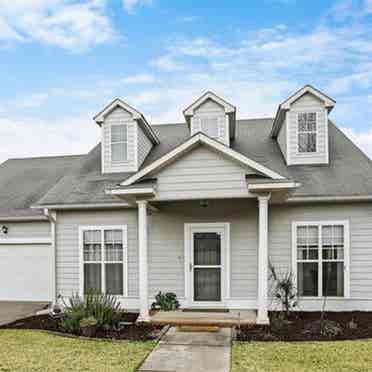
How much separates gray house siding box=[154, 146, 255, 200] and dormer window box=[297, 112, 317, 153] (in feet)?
11.1

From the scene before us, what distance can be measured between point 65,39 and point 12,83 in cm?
499

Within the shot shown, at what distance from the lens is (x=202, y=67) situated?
15.1 metres

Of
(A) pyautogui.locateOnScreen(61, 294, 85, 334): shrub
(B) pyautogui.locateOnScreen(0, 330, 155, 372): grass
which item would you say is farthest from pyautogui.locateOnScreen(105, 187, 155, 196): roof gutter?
(B) pyautogui.locateOnScreen(0, 330, 155, 372): grass

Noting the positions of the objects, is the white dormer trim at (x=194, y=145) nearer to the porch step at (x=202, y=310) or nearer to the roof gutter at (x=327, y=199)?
the roof gutter at (x=327, y=199)

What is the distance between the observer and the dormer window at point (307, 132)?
10.5 m

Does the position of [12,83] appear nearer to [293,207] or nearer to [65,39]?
[65,39]

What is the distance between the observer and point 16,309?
10812mm

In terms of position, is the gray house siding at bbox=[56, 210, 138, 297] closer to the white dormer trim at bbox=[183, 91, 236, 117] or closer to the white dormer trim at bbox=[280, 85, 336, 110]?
the white dormer trim at bbox=[183, 91, 236, 117]

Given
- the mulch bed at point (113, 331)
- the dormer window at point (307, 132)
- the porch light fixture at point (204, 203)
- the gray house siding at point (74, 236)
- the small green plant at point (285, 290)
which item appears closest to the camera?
the mulch bed at point (113, 331)

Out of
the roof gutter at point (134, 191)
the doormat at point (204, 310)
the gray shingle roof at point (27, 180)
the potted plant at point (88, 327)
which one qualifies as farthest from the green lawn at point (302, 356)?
the gray shingle roof at point (27, 180)

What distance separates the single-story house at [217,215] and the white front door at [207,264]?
26mm

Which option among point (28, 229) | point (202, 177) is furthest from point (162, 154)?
point (28, 229)

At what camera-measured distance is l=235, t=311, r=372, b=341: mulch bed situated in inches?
272

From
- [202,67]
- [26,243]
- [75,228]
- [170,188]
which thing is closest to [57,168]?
[26,243]
